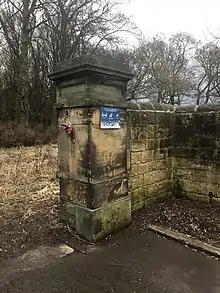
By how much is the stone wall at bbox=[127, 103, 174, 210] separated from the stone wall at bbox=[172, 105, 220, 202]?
16 centimetres

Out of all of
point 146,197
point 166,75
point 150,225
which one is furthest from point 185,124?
point 166,75

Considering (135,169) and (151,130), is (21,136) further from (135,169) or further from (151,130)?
(135,169)

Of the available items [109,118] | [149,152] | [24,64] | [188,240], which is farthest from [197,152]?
[24,64]

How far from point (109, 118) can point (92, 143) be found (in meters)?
0.44

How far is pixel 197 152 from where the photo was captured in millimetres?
4891

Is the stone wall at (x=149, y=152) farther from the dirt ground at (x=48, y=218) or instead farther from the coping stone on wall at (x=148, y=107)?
the dirt ground at (x=48, y=218)

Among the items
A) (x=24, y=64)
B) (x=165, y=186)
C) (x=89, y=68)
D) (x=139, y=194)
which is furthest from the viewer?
(x=24, y=64)

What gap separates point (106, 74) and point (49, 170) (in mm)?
5392

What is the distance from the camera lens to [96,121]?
3.51 meters

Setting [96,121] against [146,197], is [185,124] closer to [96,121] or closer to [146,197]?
[146,197]

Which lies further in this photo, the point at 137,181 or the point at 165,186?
the point at 165,186

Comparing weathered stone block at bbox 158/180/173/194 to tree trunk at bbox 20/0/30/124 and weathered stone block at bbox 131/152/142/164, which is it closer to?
weathered stone block at bbox 131/152/142/164

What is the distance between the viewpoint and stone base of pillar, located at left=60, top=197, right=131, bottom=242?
356 centimetres

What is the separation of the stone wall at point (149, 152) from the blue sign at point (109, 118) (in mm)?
483
